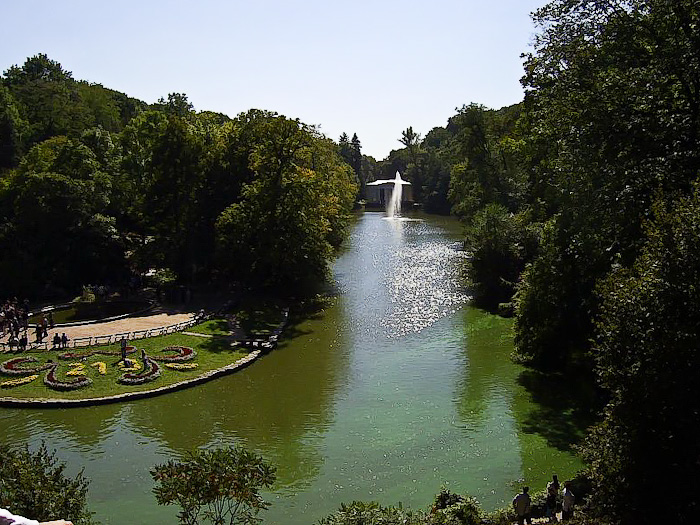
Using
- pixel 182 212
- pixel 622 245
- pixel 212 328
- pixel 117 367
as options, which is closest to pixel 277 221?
pixel 182 212

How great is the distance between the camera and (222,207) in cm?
4047

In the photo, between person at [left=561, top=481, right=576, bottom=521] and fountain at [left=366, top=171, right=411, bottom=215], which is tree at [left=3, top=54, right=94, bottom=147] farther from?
fountain at [left=366, top=171, right=411, bottom=215]

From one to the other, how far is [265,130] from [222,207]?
612 centimetres

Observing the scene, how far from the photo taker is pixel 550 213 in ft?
110

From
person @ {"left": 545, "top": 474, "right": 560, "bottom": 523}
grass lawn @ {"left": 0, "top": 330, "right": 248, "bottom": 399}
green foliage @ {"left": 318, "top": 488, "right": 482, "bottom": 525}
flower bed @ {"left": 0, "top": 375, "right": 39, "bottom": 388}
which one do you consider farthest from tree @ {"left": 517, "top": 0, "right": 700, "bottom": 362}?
flower bed @ {"left": 0, "top": 375, "right": 39, "bottom": 388}

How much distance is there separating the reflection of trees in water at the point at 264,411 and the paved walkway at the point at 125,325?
634 centimetres

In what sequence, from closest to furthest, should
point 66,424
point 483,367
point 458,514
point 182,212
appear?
point 458,514
point 66,424
point 483,367
point 182,212

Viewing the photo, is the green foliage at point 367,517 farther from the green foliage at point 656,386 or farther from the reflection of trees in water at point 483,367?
the reflection of trees in water at point 483,367

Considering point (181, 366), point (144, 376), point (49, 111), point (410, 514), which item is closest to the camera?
point (410, 514)

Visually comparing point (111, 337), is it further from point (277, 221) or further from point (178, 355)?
point (277, 221)

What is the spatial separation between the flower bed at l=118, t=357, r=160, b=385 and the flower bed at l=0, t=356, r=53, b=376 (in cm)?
313

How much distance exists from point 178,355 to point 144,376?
2.44 m

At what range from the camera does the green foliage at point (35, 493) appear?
10.3 metres

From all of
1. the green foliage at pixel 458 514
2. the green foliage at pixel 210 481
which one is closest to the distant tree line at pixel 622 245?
the green foliage at pixel 458 514
